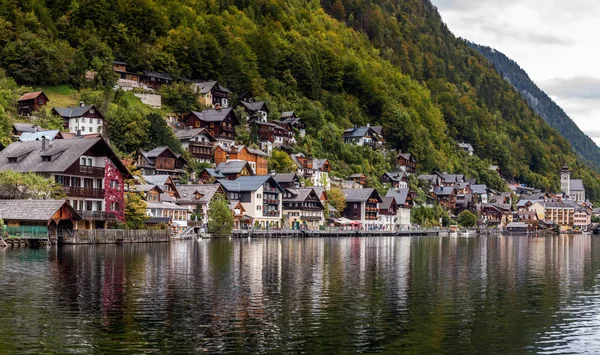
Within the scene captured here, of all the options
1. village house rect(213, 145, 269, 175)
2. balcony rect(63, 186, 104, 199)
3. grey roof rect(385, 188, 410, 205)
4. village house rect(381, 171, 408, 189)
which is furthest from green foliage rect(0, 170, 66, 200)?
village house rect(381, 171, 408, 189)

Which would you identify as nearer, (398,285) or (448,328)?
(448,328)

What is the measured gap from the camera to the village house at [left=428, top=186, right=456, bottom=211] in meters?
188

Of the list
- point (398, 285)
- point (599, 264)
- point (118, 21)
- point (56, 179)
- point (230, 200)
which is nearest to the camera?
point (398, 285)

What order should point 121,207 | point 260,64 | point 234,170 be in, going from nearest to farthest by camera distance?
point 121,207 → point 234,170 → point 260,64

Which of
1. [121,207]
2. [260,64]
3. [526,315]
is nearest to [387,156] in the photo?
[260,64]

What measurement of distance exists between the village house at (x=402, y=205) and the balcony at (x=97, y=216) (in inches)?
3534

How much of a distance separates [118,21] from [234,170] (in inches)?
2479

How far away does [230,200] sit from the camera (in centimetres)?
11462

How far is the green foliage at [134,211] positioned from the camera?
8088 cm

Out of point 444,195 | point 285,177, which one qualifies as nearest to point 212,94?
point 285,177

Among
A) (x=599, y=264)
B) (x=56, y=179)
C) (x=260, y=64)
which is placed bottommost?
(x=599, y=264)

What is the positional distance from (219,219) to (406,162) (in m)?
100

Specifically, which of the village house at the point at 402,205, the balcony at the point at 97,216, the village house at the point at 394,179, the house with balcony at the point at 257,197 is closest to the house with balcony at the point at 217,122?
the house with balcony at the point at 257,197

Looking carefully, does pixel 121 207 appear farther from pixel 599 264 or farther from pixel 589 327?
pixel 589 327
